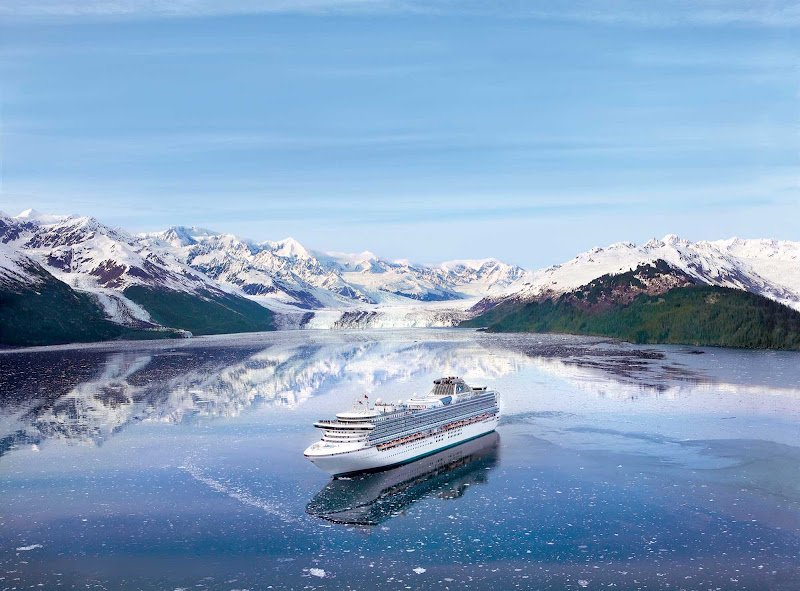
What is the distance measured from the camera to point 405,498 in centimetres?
5588

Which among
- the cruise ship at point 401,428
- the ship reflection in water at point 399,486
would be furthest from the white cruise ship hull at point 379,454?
the ship reflection in water at point 399,486

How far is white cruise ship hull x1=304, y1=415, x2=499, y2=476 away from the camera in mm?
60500

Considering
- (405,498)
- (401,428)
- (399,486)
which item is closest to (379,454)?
(399,486)

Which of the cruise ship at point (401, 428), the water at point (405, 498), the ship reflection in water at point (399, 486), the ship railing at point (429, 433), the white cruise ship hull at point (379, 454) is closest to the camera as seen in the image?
the water at point (405, 498)

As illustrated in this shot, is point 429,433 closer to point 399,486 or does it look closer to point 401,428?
point 401,428

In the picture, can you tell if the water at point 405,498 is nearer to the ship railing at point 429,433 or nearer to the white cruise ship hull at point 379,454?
the white cruise ship hull at point 379,454

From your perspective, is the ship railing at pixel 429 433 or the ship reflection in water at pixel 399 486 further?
the ship railing at pixel 429 433

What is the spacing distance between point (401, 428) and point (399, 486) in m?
9.19

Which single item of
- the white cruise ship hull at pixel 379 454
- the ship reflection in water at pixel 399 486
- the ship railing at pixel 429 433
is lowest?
the ship reflection in water at pixel 399 486

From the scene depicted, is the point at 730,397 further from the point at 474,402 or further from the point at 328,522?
the point at 328,522

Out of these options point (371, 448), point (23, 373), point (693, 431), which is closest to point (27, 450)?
point (371, 448)

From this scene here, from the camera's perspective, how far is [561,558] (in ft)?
140

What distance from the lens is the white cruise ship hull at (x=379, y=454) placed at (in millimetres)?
60500

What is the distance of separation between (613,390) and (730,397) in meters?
17.1
